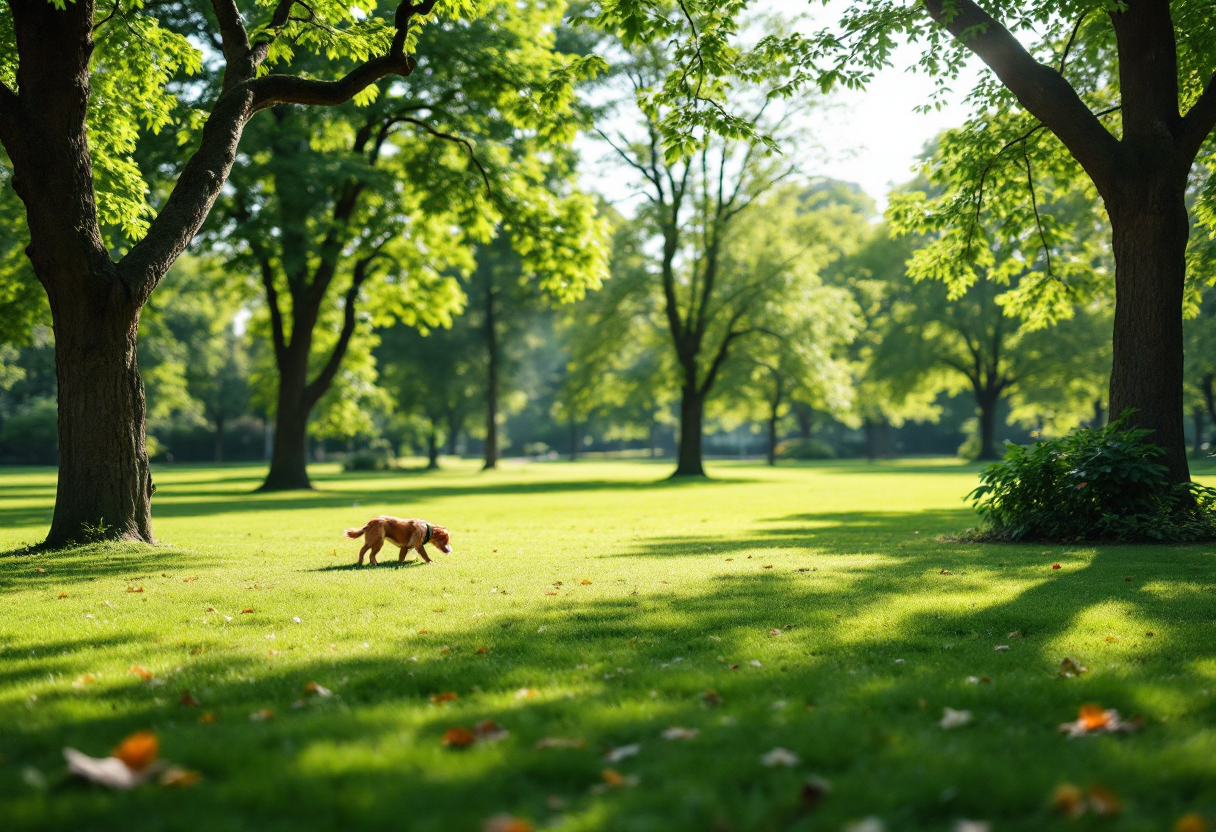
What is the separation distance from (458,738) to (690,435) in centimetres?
3168

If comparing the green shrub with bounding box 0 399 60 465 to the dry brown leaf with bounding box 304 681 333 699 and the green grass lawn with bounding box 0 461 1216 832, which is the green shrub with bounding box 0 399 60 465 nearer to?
the green grass lawn with bounding box 0 461 1216 832

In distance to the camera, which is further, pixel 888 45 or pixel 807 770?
pixel 888 45

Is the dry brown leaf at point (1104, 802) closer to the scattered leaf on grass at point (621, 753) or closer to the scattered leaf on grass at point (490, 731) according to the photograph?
the scattered leaf on grass at point (621, 753)

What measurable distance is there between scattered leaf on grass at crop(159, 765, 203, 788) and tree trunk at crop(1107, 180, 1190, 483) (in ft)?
37.2

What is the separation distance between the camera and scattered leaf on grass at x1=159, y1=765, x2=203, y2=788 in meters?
2.86

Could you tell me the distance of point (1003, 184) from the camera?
14.3m

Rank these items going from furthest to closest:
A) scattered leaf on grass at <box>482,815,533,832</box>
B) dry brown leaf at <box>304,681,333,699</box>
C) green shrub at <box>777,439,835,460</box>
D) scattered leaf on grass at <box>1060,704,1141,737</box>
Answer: green shrub at <box>777,439,835,460</box> < dry brown leaf at <box>304,681,333,699</box> < scattered leaf on grass at <box>1060,704,1141,737</box> < scattered leaf on grass at <box>482,815,533,832</box>

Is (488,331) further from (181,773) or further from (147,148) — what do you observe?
(181,773)

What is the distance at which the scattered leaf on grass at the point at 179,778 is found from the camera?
2863 mm

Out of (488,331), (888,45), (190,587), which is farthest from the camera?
(488,331)

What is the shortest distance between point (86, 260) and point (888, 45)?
10094 mm

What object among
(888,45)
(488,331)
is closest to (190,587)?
(888,45)

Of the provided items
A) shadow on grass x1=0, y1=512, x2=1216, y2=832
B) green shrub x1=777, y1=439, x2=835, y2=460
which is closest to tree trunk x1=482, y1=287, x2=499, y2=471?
green shrub x1=777, y1=439, x2=835, y2=460

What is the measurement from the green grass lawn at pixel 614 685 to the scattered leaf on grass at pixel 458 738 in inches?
2.7
